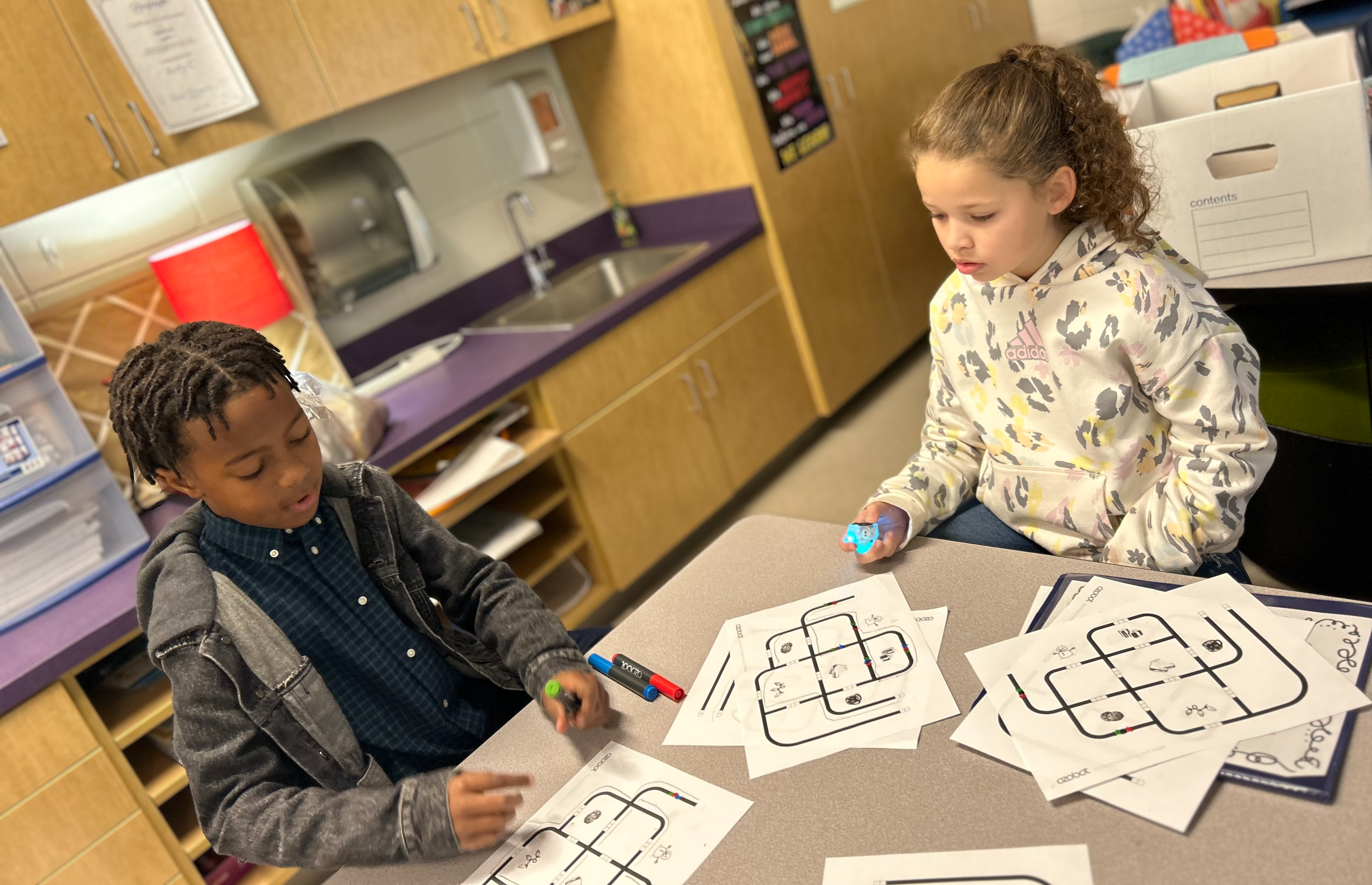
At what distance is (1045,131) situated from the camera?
115cm

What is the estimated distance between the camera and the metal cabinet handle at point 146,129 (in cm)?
198

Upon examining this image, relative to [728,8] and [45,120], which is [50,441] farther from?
[728,8]

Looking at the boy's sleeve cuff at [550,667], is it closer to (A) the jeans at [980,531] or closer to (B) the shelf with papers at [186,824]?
(A) the jeans at [980,531]

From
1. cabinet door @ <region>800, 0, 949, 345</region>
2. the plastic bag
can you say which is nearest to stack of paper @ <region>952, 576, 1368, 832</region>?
the plastic bag

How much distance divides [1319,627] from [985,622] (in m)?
0.30

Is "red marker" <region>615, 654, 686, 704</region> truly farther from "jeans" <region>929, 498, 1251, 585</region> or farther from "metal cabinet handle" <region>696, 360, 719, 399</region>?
"metal cabinet handle" <region>696, 360, 719, 399</region>

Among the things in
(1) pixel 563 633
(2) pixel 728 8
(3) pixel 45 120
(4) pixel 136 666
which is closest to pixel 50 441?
(4) pixel 136 666

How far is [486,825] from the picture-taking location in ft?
3.07

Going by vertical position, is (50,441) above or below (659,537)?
above

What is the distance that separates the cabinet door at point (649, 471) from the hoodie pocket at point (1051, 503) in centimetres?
134

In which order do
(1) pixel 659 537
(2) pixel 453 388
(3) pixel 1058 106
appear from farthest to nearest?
(1) pixel 659 537 < (2) pixel 453 388 < (3) pixel 1058 106

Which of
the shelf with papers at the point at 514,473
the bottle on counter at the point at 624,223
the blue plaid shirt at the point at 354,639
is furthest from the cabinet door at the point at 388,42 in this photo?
the blue plaid shirt at the point at 354,639

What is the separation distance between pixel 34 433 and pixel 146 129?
0.67m

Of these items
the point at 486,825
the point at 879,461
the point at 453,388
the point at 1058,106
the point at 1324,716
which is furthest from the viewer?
the point at 879,461
